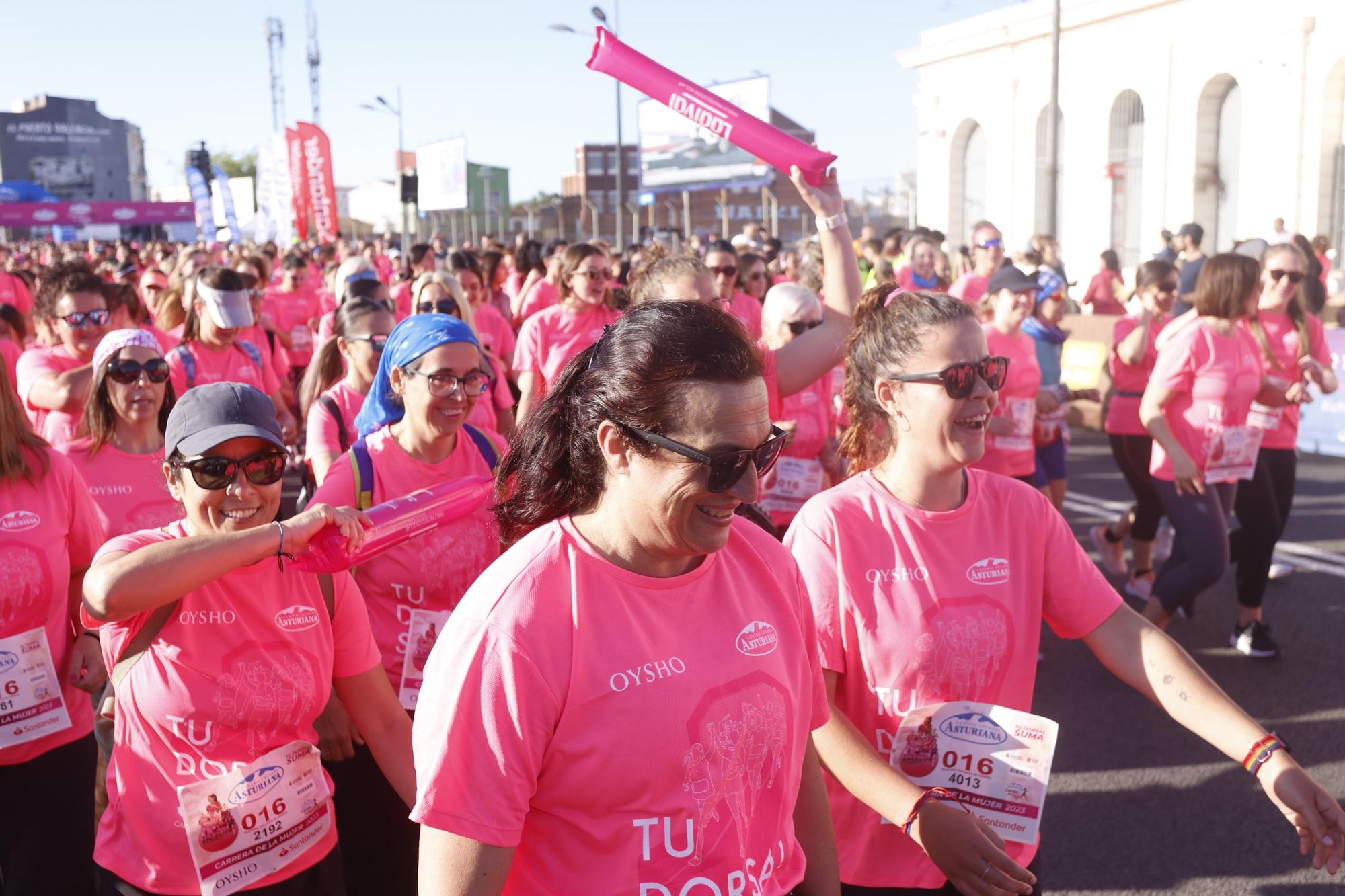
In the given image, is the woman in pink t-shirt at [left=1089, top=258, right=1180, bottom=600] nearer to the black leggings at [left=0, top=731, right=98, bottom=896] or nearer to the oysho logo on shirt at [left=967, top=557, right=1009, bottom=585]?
the oysho logo on shirt at [left=967, top=557, right=1009, bottom=585]

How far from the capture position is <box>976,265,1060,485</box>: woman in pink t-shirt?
20.0 ft

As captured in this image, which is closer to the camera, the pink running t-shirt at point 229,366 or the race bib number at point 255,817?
the race bib number at point 255,817

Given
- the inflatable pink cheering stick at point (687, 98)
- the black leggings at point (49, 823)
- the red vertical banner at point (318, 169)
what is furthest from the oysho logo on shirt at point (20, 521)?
the red vertical banner at point (318, 169)

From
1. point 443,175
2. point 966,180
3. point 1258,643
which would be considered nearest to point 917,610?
point 1258,643

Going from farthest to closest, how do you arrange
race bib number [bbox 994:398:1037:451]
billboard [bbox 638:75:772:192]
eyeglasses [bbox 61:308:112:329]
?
billboard [bbox 638:75:772:192]
race bib number [bbox 994:398:1037:451]
eyeglasses [bbox 61:308:112:329]

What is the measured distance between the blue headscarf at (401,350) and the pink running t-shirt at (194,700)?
1014 mm

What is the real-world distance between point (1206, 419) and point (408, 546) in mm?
3994

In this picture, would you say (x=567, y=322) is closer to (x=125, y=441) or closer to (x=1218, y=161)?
(x=125, y=441)

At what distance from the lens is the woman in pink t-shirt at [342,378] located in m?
4.29

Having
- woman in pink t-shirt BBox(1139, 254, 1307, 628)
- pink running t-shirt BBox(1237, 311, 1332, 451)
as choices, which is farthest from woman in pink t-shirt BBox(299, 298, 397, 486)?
pink running t-shirt BBox(1237, 311, 1332, 451)

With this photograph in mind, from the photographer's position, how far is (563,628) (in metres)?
1.73

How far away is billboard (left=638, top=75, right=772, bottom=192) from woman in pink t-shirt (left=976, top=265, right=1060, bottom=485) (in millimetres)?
29417

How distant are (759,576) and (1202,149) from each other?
2716 cm

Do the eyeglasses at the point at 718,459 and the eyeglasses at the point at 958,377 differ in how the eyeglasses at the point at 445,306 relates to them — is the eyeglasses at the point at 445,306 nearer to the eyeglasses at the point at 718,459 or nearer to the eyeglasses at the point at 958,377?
the eyeglasses at the point at 958,377
